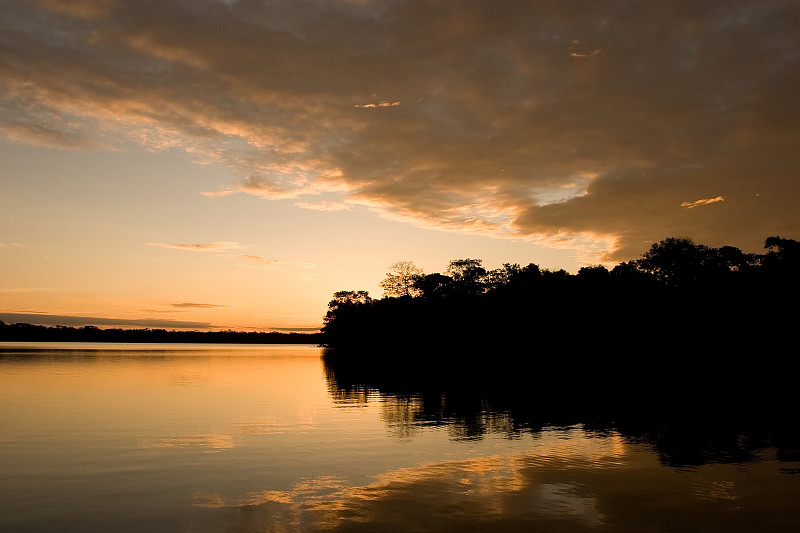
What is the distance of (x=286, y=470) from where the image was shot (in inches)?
839

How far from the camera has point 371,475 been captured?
2058 cm

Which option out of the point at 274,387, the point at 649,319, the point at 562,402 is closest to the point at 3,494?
the point at 562,402

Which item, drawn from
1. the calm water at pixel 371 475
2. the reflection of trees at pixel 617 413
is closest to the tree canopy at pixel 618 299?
the reflection of trees at pixel 617 413

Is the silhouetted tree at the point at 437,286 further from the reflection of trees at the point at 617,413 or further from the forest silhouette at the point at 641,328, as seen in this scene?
the reflection of trees at the point at 617,413

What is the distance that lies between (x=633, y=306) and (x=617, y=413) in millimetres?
66661

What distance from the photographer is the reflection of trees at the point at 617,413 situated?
88.7 ft

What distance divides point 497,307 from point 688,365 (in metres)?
50.7

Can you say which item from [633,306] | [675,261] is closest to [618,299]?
[633,306]

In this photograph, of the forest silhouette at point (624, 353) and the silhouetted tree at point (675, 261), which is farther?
the silhouetted tree at point (675, 261)

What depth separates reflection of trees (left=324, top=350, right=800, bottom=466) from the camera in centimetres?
2705

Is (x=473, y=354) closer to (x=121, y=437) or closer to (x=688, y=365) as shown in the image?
(x=688, y=365)

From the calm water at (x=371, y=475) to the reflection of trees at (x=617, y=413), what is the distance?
13.6 inches

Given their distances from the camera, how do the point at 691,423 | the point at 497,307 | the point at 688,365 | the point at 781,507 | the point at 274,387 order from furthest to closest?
the point at 497,307
the point at 688,365
the point at 274,387
the point at 691,423
the point at 781,507

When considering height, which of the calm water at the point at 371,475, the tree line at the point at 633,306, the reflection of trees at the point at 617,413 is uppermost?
the tree line at the point at 633,306
